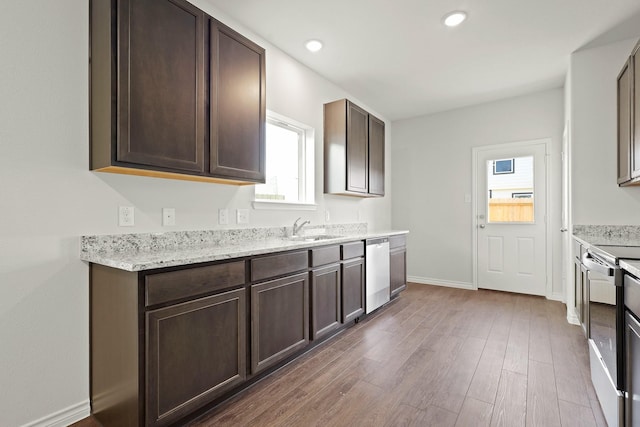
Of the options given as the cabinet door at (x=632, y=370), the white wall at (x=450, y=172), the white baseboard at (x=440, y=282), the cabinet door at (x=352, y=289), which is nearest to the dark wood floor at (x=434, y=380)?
the cabinet door at (x=352, y=289)

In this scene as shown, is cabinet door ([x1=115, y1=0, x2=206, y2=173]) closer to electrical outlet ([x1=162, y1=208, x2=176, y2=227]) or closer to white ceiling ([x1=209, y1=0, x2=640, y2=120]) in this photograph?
electrical outlet ([x1=162, y1=208, x2=176, y2=227])

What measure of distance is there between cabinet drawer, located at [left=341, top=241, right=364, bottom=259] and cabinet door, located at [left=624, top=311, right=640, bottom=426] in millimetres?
1919

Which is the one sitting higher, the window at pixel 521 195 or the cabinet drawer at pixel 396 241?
the window at pixel 521 195

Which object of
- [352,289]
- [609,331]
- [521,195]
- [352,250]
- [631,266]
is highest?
[521,195]

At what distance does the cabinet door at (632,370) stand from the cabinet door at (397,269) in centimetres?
251

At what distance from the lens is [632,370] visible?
1.35 meters

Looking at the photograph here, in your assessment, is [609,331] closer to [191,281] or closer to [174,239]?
[191,281]

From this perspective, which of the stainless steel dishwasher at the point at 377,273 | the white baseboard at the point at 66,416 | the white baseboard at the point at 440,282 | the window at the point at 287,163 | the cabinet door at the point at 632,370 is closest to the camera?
the cabinet door at the point at 632,370

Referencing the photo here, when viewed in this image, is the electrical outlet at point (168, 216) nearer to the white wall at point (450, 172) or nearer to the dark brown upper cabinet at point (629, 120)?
the dark brown upper cabinet at point (629, 120)

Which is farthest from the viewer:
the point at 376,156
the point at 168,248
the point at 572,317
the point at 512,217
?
the point at 512,217

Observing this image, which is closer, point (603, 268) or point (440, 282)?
point (603, 268)

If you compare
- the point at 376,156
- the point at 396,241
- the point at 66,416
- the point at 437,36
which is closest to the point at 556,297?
the point at 396,241

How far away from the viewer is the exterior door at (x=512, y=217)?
169 inches

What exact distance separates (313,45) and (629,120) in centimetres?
272
